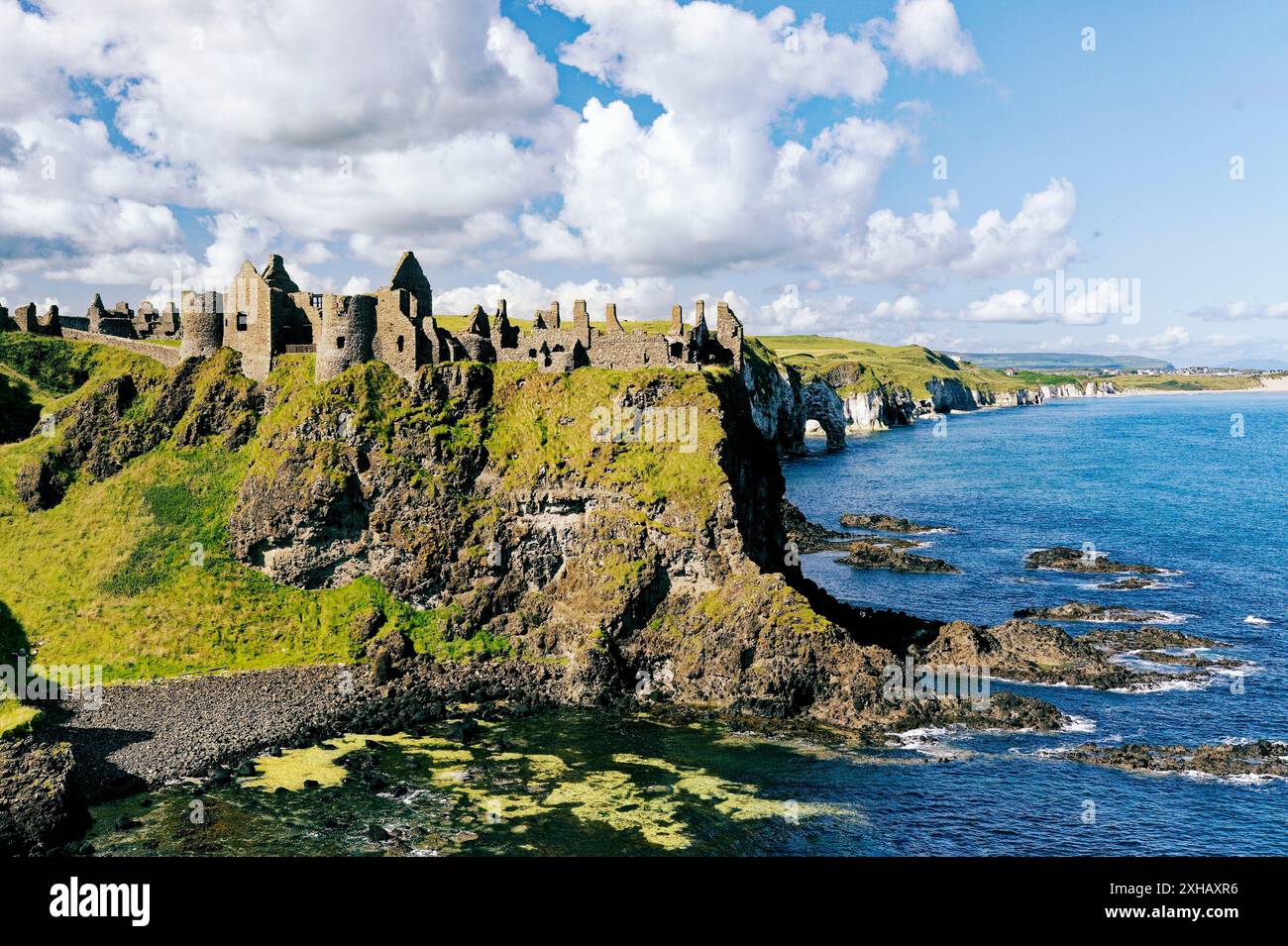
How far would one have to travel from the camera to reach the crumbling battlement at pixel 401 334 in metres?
79.1

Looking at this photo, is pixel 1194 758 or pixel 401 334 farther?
pixel 401 334

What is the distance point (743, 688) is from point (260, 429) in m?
48.9

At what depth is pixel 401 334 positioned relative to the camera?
8056 centimetres

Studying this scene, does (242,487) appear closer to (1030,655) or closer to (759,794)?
(759,794)

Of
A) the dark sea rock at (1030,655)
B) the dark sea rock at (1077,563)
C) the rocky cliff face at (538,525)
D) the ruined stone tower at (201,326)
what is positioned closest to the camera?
the rocky cliff face at (538,525)

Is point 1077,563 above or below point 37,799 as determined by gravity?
above

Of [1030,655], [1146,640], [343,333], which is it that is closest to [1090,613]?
[1146,640]

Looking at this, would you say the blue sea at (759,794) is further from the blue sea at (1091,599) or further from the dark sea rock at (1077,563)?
the dark sea rock at (1077,563)

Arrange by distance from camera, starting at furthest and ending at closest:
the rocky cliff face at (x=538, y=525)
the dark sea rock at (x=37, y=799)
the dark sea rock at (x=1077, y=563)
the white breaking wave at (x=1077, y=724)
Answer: the dark sea rock at (x=1077, y=563)
the rocky cliff face at (x=538, y=525)
the white breaking wave at (x=1077, y=724)
the dark sea rock at (x=37, y=799)

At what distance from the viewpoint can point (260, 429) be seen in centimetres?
8100

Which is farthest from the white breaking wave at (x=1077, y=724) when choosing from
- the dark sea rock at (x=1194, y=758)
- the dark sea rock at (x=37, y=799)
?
the dark sea rock at (x=37, y=799)

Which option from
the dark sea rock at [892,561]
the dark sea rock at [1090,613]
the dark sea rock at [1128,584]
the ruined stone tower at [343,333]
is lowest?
the dark sea rock at [1090,613]
